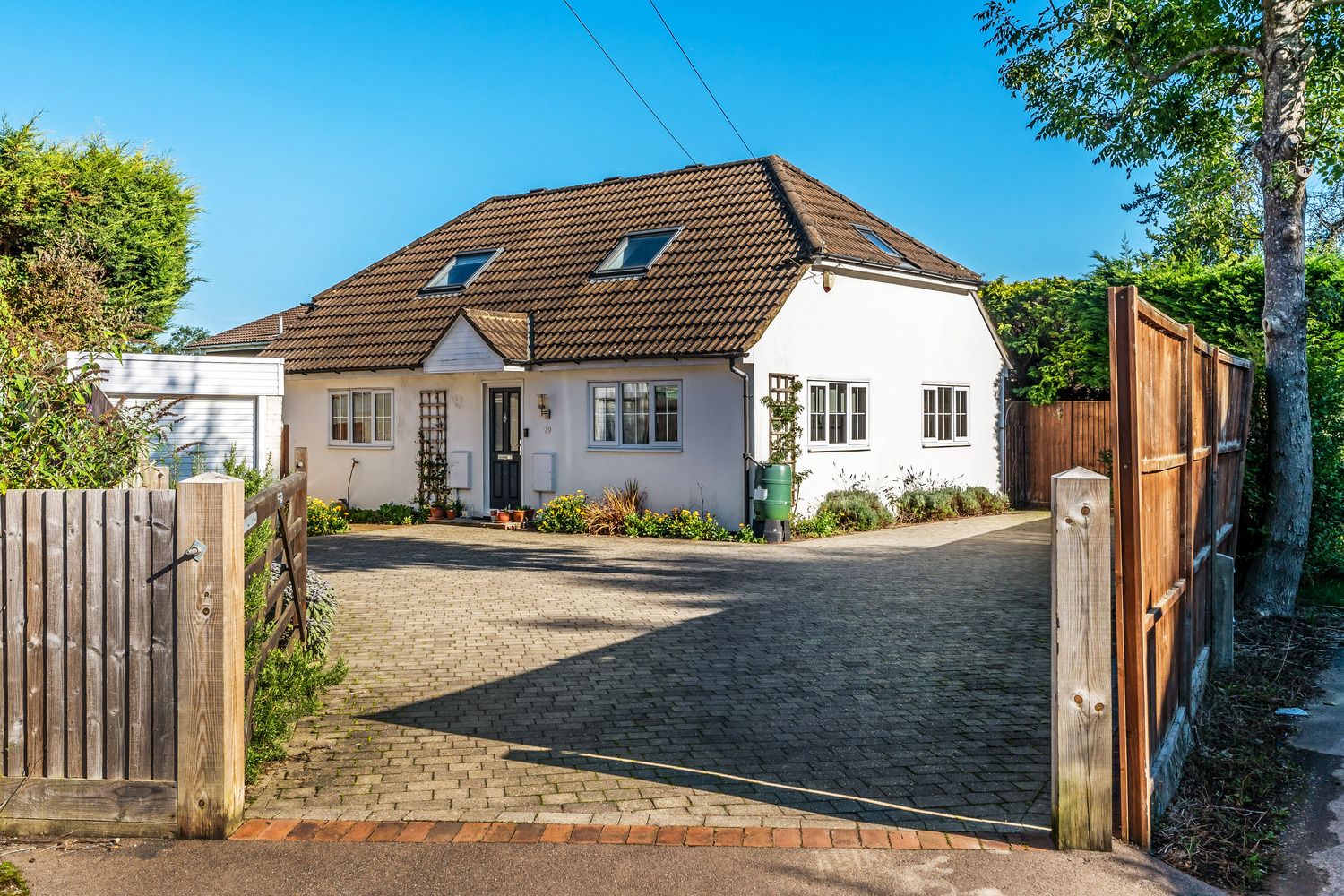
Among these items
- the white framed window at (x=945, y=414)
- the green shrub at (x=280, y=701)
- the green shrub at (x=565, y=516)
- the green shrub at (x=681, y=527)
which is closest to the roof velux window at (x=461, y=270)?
the green shrub at (x=565, y=516)

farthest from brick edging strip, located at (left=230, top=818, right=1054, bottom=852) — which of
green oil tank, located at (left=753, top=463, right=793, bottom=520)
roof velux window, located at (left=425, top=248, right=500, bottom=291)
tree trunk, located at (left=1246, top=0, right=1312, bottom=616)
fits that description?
roof velux window, located at (left=425, top=248, right=500, bottom=291)

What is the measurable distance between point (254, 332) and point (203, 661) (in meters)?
27.2

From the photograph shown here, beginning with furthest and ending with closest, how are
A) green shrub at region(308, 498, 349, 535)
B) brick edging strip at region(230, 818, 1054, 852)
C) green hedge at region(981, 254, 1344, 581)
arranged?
green shrub at region(308, 498, 349, 535) → green hedge at region(981, 254, 1344, 581) → brick edging strip at region(230, 818, 1054, 852)

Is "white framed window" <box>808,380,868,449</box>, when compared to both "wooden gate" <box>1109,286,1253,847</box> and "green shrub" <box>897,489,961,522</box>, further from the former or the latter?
"wooden gate" <box>1109,286,1253,847</box>

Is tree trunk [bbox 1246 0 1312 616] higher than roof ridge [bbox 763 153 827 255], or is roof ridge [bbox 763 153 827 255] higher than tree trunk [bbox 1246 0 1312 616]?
roof ridge [bbox 763 153 827 255]

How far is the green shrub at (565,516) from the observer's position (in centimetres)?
1942

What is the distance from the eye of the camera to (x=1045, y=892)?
436cm

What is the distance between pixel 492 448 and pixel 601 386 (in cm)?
277

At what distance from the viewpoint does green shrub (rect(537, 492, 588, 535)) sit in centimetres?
1942

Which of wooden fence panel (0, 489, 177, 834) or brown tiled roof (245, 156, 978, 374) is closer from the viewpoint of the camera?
wooden fence panel (0, 489, 177, 834)

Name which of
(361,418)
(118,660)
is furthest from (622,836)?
(361,418)

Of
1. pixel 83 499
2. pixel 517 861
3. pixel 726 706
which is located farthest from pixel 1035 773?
pixel 83 499

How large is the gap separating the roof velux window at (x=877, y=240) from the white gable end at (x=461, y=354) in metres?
7.78

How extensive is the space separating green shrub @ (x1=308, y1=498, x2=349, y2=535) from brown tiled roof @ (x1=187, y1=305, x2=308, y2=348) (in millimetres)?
6621
